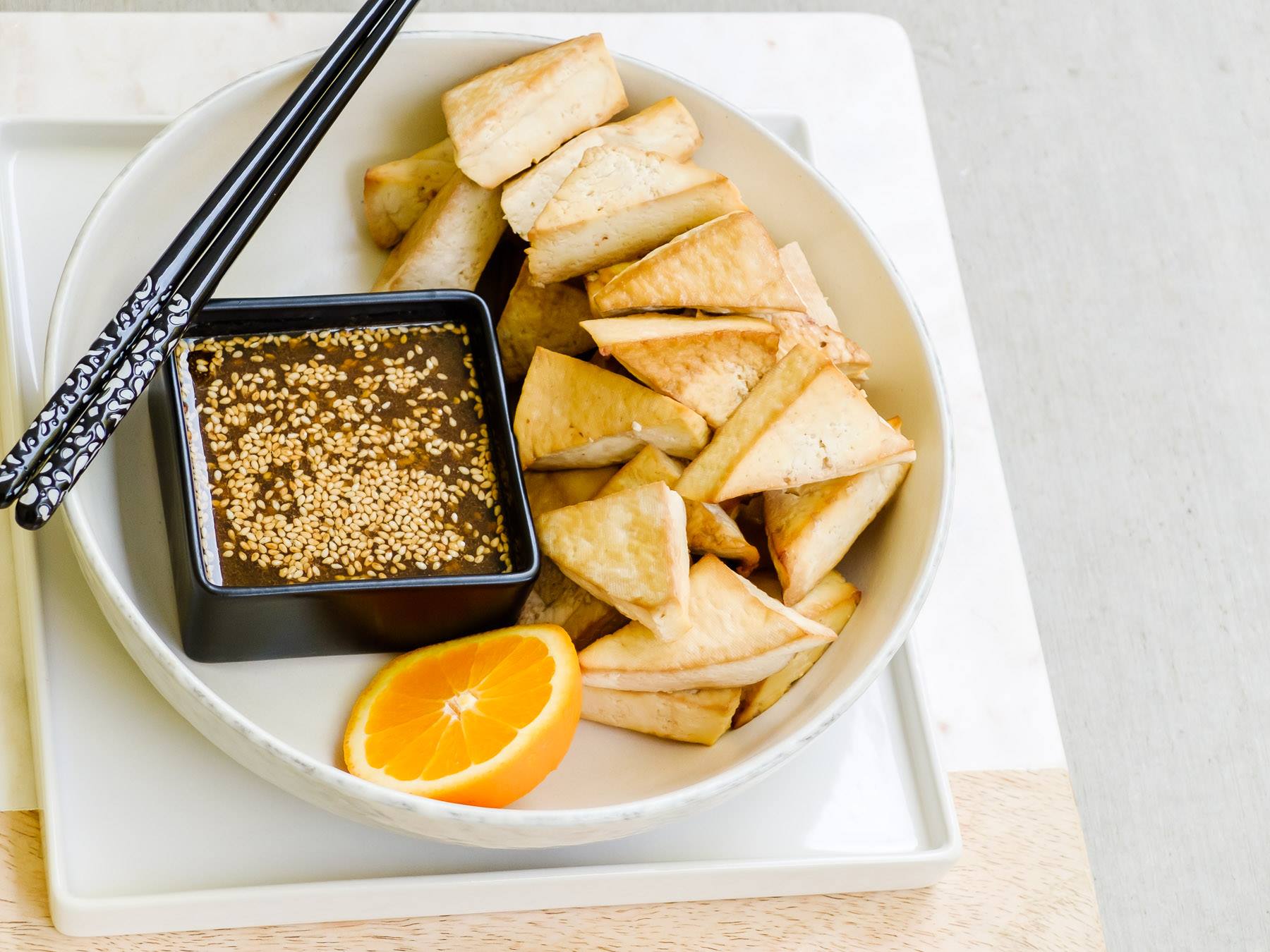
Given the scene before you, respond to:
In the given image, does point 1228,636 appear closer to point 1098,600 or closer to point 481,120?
point 1098,600

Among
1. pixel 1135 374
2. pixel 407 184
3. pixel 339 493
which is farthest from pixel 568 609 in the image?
pixel 1135 374

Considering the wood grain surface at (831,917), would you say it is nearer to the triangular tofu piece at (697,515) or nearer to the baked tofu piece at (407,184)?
the triangular tofu piece at (697,515)

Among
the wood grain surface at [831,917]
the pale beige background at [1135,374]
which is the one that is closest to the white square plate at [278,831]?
the wood grain surface at [831,917]

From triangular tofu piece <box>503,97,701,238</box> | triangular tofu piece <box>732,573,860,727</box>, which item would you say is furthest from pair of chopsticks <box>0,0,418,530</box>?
triangular tofu piece <box>732,573,860,727</box>

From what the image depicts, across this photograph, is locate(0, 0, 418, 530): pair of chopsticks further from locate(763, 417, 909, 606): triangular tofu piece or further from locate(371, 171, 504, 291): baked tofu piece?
locate(763, 417, 909, 606): triangular tofu piece

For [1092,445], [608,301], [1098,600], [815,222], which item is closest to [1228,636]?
[1098,600]
